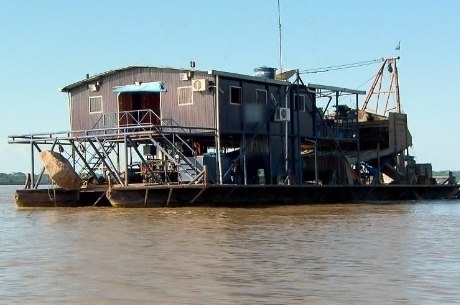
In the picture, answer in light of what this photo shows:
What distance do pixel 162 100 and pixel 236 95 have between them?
10.6 ft

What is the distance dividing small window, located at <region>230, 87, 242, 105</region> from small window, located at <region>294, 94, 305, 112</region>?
4.26 metres

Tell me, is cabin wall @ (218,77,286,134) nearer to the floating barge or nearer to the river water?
the floating barge

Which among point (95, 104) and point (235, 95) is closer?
point (235, 95)

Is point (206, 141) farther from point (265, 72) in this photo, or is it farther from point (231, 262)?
point (231, 262)

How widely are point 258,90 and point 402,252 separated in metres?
21.3

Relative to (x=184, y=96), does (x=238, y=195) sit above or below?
below

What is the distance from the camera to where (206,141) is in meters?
35.3

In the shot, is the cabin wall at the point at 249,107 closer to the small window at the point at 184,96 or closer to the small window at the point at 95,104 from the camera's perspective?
the small window at the point at 184,96

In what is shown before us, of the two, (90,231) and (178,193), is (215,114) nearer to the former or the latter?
(178,193)

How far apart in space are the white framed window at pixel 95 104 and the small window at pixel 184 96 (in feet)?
14.6

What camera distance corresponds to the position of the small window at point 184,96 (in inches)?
1280

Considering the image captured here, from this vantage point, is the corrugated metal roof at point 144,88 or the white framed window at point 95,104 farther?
the white framed window at point 95,104

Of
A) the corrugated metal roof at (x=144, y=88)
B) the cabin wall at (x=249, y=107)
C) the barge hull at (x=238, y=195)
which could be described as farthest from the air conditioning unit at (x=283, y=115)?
the corrugated metal roof at (x=144, y=88)

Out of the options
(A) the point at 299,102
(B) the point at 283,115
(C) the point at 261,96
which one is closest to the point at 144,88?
(C) the point at 261,96
